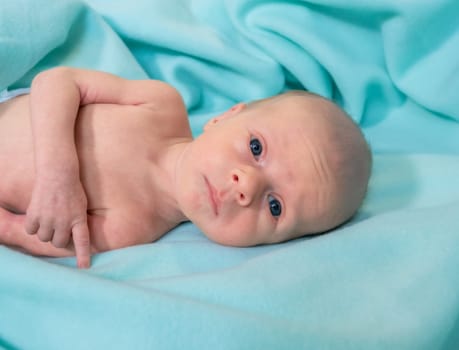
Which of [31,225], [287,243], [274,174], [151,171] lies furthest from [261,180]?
[31,225]

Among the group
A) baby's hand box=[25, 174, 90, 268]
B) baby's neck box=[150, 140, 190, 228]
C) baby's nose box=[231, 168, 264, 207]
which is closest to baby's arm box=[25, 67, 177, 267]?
baby's hand box=[25, 174, 90, 268]

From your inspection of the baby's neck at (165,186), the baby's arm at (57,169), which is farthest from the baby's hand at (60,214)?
the baby's neck at (165,186)

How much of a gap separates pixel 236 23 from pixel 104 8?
1.14 ft

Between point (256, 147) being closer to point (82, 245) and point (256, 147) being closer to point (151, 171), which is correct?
point (151, 171)

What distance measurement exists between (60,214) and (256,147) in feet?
1.25

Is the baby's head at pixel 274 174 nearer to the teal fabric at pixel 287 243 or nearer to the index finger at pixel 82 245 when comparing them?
the teal fabric at pixel 287 243

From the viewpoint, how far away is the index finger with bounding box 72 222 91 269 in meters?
1.05

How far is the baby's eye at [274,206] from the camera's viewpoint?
1.09 m

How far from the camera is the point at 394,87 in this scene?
1532 millimetres

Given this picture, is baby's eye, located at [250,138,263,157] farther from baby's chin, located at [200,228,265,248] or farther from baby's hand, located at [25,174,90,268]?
baby's hand, located at [25,174,90,268]

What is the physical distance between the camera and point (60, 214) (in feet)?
3.43

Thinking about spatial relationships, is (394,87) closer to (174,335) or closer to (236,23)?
(236,23)

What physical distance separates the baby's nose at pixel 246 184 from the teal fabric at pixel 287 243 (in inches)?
4.3

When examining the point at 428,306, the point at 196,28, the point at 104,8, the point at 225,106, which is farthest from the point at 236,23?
the point at 428,306
